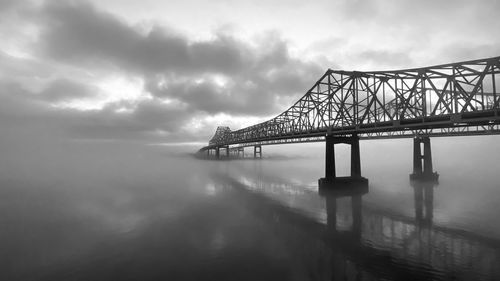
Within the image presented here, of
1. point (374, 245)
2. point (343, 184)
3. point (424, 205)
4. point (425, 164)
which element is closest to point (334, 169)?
point (343, 184)

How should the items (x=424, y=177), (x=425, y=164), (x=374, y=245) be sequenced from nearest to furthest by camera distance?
(x=374, y=245) < (x=424, y=177) < (x=425, y=164)

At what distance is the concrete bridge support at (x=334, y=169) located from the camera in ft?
132

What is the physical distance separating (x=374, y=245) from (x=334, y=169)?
79.4ft

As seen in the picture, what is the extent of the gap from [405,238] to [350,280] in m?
9.86

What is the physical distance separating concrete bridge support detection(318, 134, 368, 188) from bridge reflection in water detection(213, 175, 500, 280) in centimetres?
918

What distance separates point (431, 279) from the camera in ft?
41.8

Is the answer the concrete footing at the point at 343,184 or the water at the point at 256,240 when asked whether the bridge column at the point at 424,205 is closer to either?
the water at the point at 256,240

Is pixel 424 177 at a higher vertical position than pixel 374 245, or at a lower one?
higher

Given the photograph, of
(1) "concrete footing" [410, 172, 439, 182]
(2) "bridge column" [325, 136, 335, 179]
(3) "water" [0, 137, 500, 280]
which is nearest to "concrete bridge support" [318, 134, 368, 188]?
(2) "bridge column" [325, 136, 335, 179]

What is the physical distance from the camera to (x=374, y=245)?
17.8 m

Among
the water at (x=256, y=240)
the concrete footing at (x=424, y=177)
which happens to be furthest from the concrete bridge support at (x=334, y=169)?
the concrete footing at (x=424, y=177)

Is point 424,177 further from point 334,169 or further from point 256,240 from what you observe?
point 256,240

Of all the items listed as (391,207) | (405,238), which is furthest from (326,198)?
(405,238)

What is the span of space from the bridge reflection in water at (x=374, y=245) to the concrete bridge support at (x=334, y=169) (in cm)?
918
